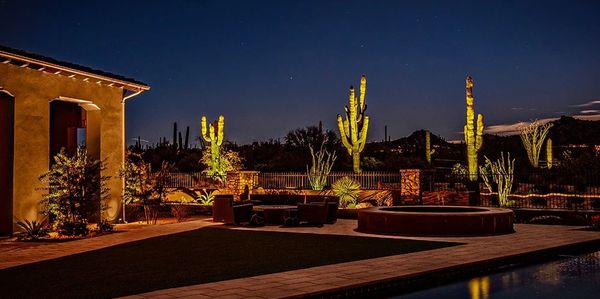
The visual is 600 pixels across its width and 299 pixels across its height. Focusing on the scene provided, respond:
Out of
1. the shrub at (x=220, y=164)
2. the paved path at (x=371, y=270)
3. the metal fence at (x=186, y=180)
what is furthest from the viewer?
the shrub at (x=220, y=164)

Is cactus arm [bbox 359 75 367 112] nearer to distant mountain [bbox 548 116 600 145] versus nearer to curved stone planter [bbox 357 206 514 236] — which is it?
curved stone planter [bbox 357 206 514 236]

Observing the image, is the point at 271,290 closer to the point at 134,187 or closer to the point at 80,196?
the point at 80,196

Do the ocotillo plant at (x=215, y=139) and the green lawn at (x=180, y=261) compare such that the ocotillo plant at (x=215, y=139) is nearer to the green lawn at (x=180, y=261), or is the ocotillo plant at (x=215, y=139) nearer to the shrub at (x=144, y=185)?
the shrub at (x=144, y=185)

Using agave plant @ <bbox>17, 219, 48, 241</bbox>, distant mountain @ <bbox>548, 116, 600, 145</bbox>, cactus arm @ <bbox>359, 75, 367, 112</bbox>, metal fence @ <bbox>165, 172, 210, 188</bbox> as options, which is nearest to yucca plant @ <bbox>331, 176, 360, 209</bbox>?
cactus arm @ <bbox>359, 75, 367, 112</bbox>

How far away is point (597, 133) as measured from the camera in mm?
43219

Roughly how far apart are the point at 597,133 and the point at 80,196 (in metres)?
40.6

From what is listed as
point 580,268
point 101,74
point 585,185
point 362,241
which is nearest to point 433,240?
point 362,241

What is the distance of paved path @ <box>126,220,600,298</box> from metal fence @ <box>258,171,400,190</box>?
8.78m

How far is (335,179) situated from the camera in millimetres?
21969

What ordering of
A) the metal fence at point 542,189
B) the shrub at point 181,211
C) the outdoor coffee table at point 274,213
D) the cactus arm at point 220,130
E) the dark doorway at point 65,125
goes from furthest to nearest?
the cactus arm at point 220,130
the metal fence at point 542,189
the shrub at point 181,211
the outdoor coffee table at point 274,213
the dark doorway at point 65,125

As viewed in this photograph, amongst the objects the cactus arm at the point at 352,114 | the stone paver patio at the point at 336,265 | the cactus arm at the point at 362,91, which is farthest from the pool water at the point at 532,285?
the cactus arm at the point at 362,91

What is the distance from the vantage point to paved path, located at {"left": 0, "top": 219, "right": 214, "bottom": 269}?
9.42 metres

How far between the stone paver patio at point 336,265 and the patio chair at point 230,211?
2.66 ft

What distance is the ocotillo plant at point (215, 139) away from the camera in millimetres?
26352
